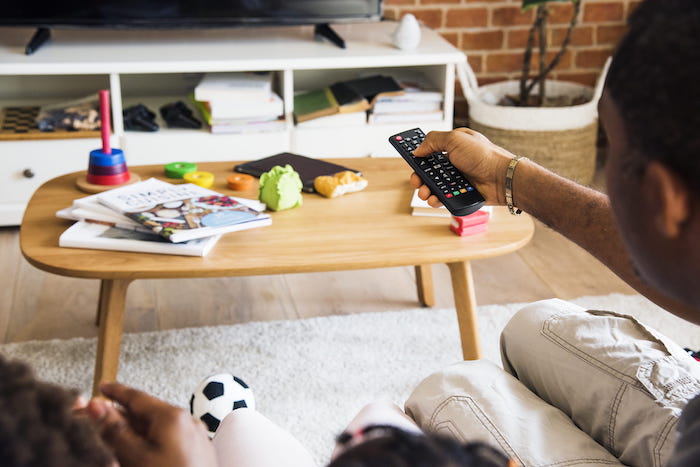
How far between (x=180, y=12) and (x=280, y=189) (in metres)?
1.18

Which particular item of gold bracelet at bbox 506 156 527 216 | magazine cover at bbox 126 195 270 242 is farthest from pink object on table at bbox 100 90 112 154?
gold bracelet at bbox 506 156 527 216

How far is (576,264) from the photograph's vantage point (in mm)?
2281

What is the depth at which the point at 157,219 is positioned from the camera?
4.72ft

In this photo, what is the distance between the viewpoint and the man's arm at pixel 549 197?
3.67 ft

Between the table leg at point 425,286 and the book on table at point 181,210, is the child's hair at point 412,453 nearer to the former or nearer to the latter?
the book on table at point 181,210

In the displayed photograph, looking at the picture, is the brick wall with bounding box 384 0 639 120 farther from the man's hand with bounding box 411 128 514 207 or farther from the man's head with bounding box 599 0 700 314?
the man's head with bounding box 599 0 700 314

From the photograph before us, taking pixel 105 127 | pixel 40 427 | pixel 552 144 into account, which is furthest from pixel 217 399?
pixel 552 144

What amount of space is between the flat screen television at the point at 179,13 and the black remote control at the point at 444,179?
1.29 metres

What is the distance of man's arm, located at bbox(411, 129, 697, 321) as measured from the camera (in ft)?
3.67

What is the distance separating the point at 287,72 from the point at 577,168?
0.98 meters

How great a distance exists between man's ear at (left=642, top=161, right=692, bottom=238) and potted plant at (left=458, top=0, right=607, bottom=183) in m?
2.01

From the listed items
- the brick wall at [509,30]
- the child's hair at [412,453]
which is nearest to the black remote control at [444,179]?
the child's hair at [412,453]

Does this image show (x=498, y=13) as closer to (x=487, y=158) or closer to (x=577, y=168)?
(x=577, y=168)

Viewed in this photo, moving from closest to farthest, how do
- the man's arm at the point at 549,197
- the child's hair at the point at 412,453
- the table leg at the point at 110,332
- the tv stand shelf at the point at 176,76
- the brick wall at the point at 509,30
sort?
the child's hair at the point at 412,453, the man's arm at the point at 549,197, the table leg at the point at 110,332, the tv stand shelf at the point at 176,76, the brick wall at the point at 509,30
